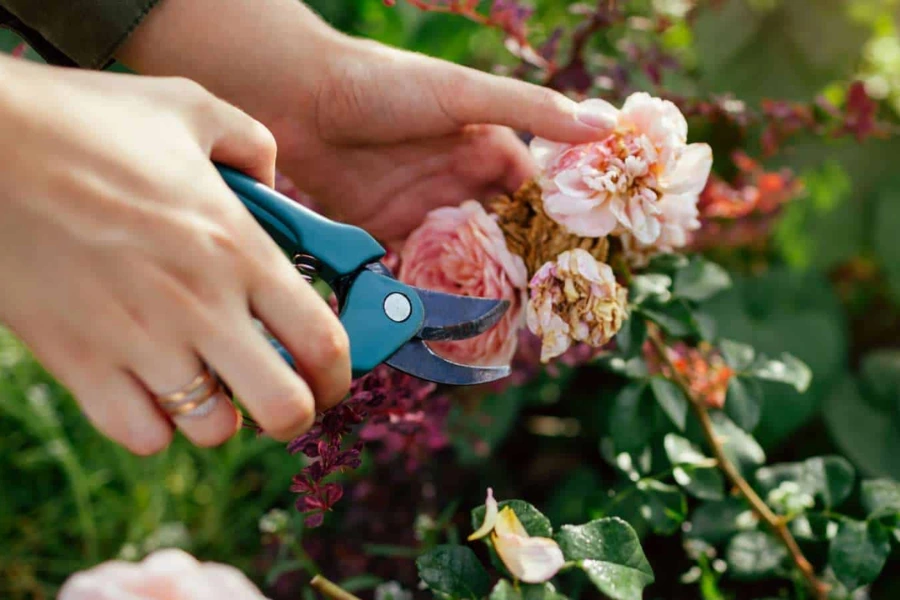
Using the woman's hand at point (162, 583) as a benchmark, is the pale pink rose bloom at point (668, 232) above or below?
above

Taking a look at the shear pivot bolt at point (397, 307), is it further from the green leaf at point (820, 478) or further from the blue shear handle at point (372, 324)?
the green leaf at point (820, 478)

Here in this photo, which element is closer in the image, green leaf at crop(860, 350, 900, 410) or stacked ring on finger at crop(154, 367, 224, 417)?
stacked ring on finger at crop(154, 367, 224, 417)

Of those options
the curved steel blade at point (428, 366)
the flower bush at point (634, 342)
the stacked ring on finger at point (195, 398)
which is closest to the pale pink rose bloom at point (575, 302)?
the flower bush at point (634, 342)

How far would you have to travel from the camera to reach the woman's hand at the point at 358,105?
118 cm

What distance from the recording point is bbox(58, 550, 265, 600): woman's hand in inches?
25.3

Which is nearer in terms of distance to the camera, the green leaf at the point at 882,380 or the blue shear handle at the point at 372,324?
the blue shear handle at the point at 372,324

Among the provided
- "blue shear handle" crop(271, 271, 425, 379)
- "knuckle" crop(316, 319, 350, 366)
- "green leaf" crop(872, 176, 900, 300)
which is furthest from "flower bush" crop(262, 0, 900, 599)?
"green leaf" crop(872, 176, 900, 300)

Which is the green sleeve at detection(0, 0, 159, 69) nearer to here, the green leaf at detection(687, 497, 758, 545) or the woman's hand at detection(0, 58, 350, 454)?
the woman's hand at detection(0, 58, 350, 454)

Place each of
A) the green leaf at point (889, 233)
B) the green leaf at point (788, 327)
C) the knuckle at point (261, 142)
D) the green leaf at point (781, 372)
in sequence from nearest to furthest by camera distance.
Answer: the knuckle at point (261, 142), the green leaf at point (781, 372), the green leaf at point (788, 327), the green leaf at point (889, 233)

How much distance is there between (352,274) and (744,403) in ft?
2.01

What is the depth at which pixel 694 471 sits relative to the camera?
1.18m

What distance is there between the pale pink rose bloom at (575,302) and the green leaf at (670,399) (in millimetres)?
179

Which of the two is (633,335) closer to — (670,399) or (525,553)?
(670,399)

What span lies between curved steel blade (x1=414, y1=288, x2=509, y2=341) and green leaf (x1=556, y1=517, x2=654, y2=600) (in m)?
0.27
